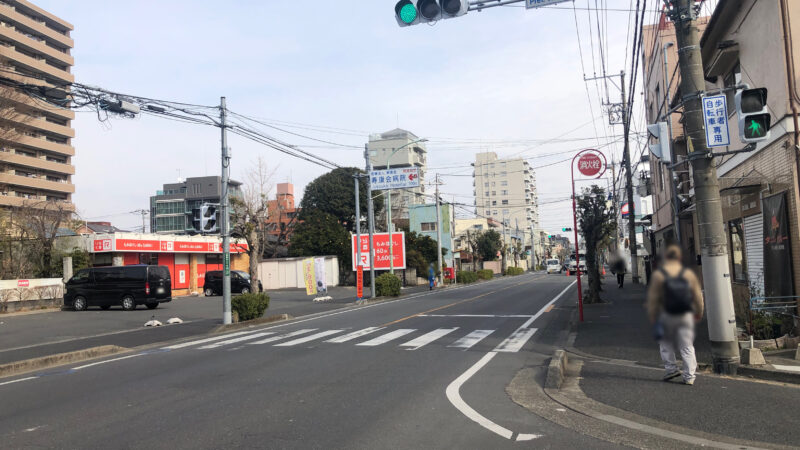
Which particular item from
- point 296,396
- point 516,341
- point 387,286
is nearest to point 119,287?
point 387,286

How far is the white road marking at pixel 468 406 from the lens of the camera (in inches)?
259

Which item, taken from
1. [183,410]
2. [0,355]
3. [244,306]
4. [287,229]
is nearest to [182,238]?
[287,229]

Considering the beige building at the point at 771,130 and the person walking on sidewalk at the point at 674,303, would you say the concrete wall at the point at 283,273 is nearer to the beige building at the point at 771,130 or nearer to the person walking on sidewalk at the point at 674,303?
the beige building at the point at 771,130

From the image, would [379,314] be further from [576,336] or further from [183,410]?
[183,410]

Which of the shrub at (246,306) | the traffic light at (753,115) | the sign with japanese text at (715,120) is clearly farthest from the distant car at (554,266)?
the traffic light at (753,115)

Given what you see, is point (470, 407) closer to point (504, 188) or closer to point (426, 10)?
point (426, 10)

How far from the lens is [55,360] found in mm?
12820

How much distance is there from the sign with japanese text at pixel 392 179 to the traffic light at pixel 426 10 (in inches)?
962

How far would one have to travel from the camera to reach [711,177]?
344 inches

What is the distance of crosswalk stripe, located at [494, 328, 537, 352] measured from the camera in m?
12.8

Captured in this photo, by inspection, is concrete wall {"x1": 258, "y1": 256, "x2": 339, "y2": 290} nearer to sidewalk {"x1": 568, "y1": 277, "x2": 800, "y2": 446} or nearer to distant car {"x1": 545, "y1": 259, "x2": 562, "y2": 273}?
distant car {"x1": 545, "y1": 259, "x2": 562, "y2": 273}

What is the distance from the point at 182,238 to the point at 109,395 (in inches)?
1444

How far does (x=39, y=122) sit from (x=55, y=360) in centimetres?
6974

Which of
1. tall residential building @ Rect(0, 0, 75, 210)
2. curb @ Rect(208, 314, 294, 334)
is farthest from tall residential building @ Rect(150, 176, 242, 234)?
curb @ Rect(208, 314, 294, 334)
